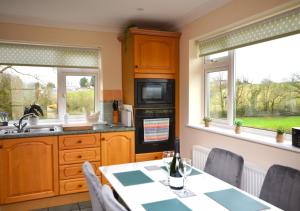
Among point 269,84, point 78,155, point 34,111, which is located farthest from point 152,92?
point 34,111

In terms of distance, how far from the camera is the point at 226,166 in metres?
1.96

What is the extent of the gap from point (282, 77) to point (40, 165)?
2700 mm

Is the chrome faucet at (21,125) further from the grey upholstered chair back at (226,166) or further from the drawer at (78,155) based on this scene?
the grey upholstered chair back at (226,166)

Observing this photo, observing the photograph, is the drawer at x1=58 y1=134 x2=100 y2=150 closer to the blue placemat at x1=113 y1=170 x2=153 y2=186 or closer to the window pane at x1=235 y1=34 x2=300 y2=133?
the blue placemat at x1=113 y1=170 x2=153 y2=186

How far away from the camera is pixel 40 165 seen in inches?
113

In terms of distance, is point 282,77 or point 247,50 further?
point 247,50

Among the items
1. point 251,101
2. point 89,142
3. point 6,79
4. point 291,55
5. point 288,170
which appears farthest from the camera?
point 6,79

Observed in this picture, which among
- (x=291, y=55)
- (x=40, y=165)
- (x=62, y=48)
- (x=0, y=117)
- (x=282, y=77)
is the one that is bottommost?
(x=40, y=165)

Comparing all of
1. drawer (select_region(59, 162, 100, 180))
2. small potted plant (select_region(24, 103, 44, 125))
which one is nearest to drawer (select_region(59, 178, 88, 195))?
drawer (select_region(59, 162, 100, 180))

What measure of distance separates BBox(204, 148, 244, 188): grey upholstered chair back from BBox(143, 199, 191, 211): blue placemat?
2.20ft

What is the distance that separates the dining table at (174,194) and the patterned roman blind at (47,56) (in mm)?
2056

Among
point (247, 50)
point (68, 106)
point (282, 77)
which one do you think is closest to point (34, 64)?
point (68, 106)

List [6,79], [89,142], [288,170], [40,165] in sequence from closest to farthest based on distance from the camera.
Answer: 1. [288,170]
2. [40,165]
3. [89,142]
4. [6,79]

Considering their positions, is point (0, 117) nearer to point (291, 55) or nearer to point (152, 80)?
point (152, 80)
